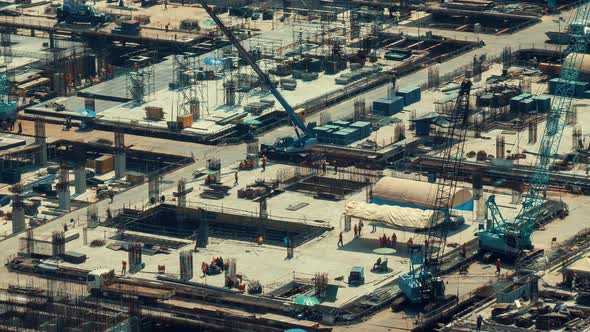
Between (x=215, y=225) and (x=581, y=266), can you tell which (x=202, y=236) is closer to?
(x=215, y=225)

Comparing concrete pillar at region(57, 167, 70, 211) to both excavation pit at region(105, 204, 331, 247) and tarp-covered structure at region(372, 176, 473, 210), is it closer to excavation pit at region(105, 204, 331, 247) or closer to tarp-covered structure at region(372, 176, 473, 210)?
excavation pit at region(105, 204, 331, 247)

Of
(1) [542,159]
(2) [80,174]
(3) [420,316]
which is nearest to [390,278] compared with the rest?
(3) [420,316]

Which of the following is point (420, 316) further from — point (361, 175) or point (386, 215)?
point (361, 175)

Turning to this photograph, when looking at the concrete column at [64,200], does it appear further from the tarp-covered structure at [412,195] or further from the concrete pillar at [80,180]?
the tarp-covered structure at [412,195]

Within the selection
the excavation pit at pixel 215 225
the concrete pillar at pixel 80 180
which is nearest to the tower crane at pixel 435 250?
the excavation pit at pixel 215 225

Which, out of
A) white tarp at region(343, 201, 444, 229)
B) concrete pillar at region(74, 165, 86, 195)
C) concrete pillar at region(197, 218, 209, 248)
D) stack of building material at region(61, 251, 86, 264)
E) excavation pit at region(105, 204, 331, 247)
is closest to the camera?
stack of building material at region(61, 251, 86, 264)

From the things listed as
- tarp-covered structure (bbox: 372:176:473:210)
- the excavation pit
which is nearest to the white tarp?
tarp-covered structure (bbox: 372:176:473:210)

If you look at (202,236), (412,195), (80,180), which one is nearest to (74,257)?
(202,236)
